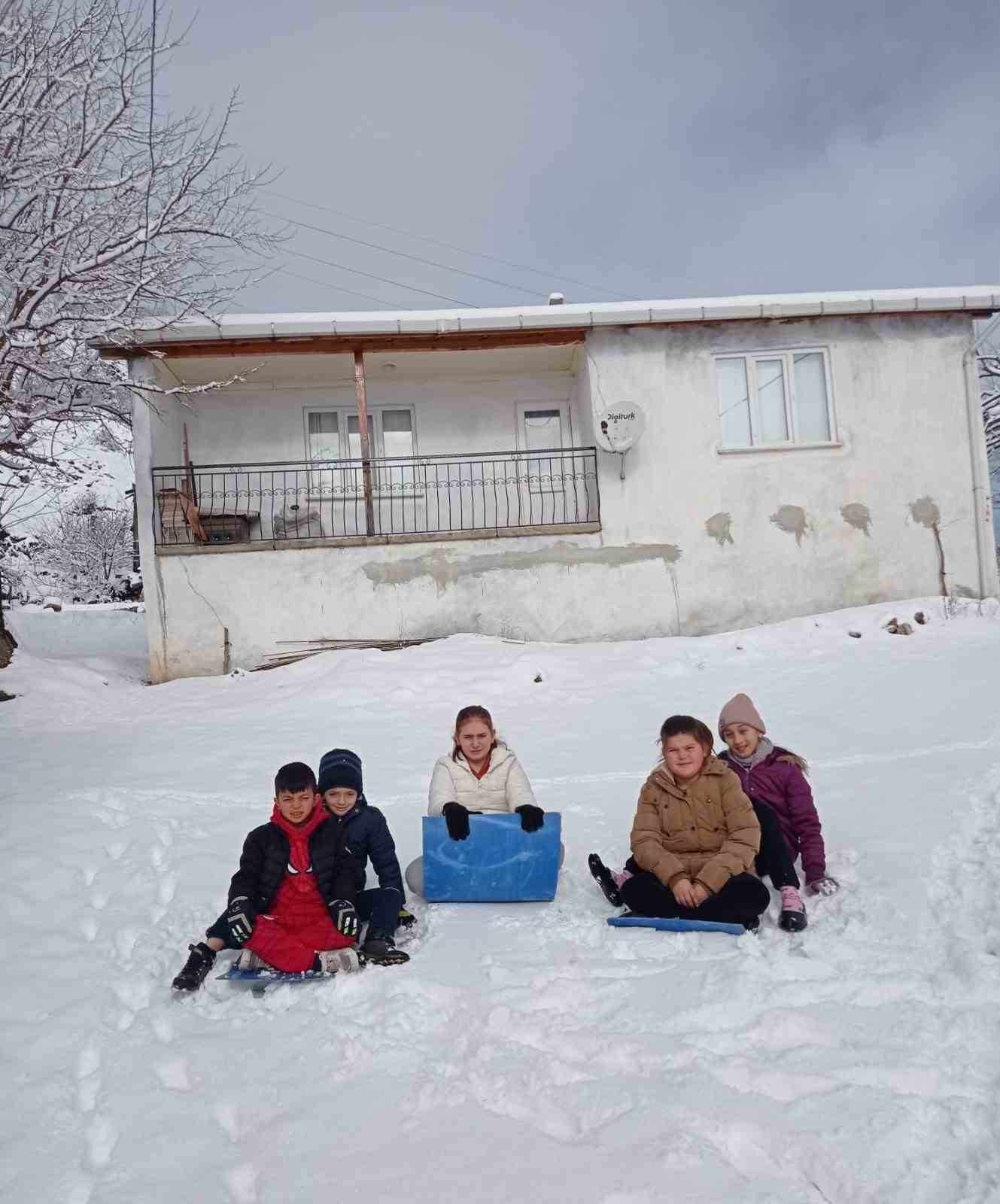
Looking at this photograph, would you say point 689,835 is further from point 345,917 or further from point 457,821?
point 345,917

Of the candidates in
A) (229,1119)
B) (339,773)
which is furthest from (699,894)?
(229,1119)

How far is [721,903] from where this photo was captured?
3289 mm

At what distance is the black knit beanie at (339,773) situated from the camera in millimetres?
3637

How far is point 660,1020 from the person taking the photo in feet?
8.63

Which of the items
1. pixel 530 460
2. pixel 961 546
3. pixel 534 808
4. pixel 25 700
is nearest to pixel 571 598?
pixel 530 460

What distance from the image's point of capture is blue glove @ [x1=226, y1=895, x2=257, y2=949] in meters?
3.21

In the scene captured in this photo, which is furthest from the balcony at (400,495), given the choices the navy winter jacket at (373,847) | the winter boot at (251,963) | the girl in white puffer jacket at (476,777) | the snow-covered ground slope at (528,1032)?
the winter boot at (251,963)

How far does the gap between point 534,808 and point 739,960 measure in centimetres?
105

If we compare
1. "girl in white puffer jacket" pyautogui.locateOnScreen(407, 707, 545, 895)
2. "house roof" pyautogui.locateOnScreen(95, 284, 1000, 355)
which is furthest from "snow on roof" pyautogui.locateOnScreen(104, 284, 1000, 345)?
"girl in white puffer jacket" pyautogui.locateOnScreen(407, 707, 545, 895)

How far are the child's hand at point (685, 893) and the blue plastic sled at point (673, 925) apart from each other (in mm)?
63

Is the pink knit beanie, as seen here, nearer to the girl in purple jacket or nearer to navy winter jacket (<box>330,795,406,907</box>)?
the girl in purple jacket

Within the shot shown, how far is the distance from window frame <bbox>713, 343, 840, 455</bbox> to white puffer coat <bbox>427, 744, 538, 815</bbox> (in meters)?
8.03

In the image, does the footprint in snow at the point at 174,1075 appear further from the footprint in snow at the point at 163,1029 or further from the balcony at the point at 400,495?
the balcony at the point at 400,495

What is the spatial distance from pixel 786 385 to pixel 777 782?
8.50m
